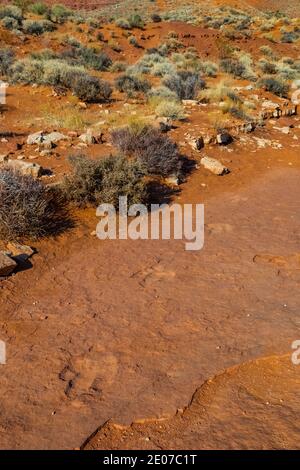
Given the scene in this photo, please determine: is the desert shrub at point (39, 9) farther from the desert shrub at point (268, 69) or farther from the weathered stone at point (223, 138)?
the weathered stone at point (223, 138)

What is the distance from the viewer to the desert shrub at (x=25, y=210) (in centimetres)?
591

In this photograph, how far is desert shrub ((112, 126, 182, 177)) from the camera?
8391mm

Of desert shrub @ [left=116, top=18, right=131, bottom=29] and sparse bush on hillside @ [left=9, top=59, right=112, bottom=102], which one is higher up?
sparse bush on hillside @ [left=9, top=59, right=112, bottom=102]

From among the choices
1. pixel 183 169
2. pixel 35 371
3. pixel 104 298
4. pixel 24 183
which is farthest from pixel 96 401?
pixel 183 169

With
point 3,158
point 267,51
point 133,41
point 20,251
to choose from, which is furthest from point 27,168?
point 267,51

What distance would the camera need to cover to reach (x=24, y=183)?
6.41 meters

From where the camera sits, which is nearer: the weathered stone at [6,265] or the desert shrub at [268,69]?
the weathered stone at [6,265]

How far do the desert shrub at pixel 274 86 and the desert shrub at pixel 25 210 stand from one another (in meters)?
12.2

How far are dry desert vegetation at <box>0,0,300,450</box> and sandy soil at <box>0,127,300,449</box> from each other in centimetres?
2

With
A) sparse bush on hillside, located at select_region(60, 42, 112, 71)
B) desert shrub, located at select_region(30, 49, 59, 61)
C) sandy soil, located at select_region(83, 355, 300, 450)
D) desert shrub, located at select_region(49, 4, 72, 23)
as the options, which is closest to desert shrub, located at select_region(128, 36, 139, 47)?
desert shrub, located at select_region(49, 4, 72, 23)

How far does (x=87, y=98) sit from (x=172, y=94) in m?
2.59

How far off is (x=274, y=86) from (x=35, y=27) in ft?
38.9

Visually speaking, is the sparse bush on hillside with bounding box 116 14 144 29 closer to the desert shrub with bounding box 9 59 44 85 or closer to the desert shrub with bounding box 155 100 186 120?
the desert shrub with bounding box 9 59 44 85

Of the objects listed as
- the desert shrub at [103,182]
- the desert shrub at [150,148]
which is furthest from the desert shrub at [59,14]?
the desert shrub at [103,182]
